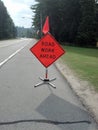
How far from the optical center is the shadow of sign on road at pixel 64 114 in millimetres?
6395

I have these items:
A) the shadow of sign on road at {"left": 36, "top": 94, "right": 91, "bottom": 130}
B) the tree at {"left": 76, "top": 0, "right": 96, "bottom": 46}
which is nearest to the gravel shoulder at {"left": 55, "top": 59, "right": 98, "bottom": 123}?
the shadow of sign on road at {"left": 36, "top": 94, "right": 91, "bottom": 130}

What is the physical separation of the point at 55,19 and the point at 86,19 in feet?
25.8

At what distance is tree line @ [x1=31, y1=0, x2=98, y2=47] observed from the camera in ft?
214

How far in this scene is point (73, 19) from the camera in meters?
69.6

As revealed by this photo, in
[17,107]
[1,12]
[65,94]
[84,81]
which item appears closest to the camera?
[17,107]

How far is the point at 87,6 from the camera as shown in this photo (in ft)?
213

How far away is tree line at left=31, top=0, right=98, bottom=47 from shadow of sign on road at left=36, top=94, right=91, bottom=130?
57.4m

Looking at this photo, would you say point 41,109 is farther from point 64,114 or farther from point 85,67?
point 85,67

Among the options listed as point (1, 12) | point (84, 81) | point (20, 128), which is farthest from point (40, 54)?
point (1, 12)

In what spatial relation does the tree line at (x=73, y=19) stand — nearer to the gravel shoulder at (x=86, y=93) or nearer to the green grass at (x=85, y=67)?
the green grass at (x=85, y=67)

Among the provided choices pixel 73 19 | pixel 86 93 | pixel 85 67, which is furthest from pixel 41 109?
pixel 73 19

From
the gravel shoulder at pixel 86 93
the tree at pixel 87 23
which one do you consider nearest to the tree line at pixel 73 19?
the tree at pixel 87 23

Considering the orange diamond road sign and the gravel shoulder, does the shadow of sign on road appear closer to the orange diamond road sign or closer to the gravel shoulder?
the gravel shoulder

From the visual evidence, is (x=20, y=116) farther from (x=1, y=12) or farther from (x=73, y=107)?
(x=1, y=12)
